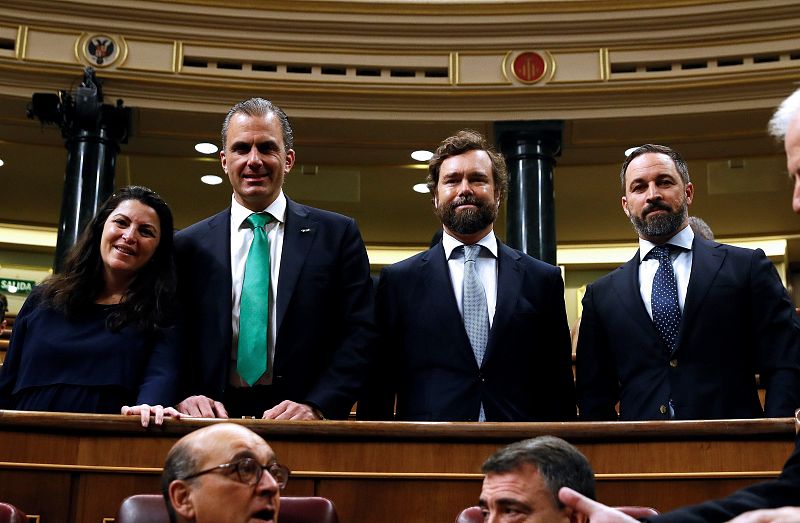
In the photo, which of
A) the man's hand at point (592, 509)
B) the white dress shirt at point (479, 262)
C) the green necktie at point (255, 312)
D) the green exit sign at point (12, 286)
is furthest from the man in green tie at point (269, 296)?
the green exit sign at point (12, 286)

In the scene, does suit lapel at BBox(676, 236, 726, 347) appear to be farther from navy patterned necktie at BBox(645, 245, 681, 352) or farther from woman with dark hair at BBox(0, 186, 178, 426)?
woman with dark hair at BBox(0, 186, 178, 426)

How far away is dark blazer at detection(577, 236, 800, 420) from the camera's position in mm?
2234

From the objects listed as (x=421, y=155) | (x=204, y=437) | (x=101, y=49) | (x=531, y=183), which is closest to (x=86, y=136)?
(x=101, y=49)

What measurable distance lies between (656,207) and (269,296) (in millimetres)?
995

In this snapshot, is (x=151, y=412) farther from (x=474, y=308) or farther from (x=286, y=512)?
(x=474, y=308)

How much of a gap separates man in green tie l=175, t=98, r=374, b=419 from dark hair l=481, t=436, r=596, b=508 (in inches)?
27.4

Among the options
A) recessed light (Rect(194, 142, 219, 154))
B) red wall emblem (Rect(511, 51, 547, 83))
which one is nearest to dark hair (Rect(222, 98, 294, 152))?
red wall emblem (Rect(511, 51, 547, 83))

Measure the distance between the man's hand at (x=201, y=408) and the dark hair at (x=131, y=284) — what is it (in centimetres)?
22

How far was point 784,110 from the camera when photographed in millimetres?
1391

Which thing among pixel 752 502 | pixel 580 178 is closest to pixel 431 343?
pixel 752 502

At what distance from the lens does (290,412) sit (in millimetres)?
2082

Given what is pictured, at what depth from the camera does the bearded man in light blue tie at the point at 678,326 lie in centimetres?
224

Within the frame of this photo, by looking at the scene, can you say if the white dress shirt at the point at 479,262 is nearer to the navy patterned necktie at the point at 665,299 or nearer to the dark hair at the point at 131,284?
the navy patterned necktie at the point at 665,299

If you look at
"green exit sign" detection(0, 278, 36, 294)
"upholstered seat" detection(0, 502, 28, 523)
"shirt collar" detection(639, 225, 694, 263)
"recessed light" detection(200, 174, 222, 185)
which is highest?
"recessed light" detection(200, 174, 222, 185)
